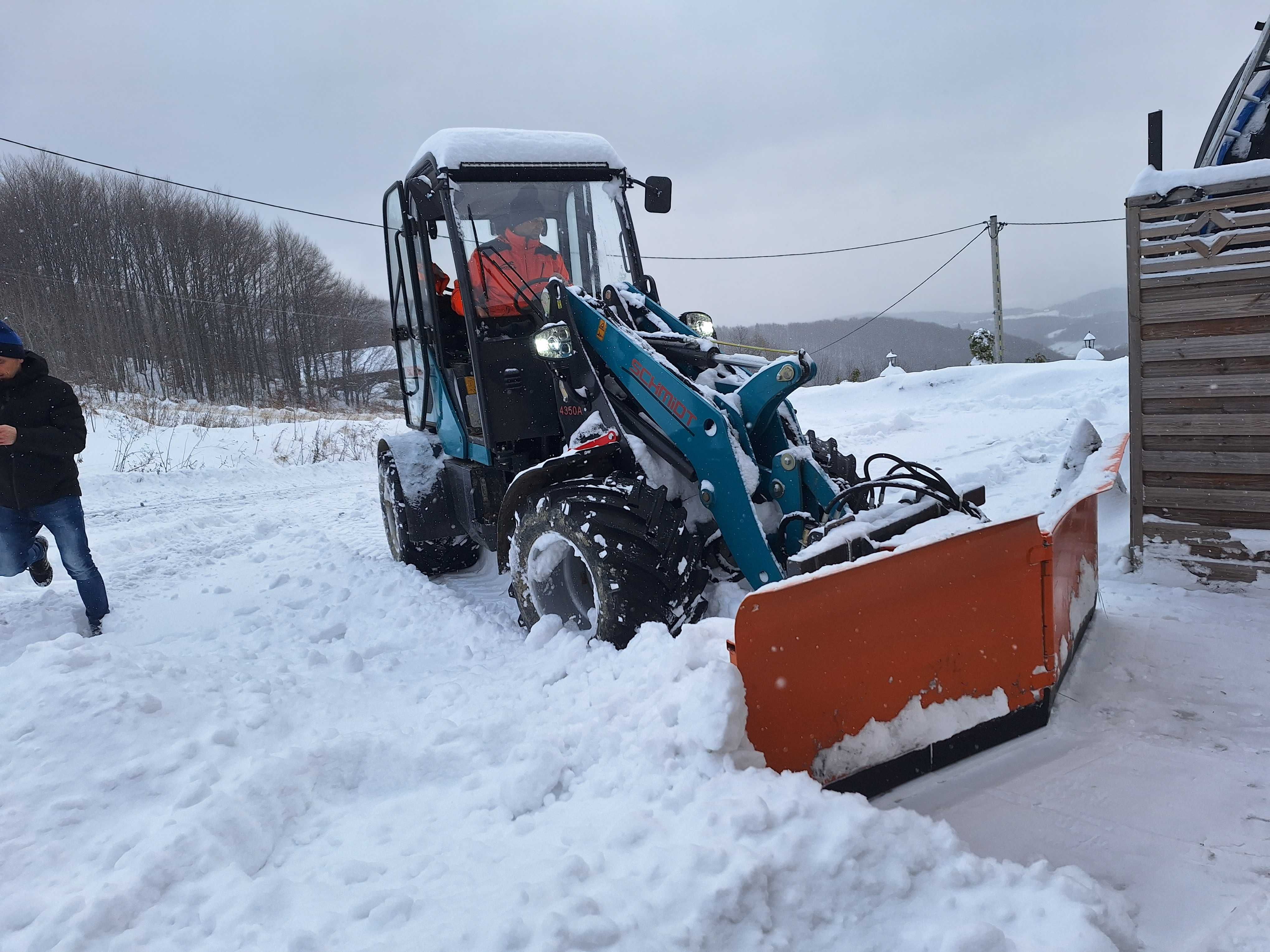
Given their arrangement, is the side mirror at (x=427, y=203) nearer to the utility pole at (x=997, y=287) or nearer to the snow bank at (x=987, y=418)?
the snow bank at (x=987, y=418)

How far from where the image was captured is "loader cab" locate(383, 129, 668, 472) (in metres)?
4.32

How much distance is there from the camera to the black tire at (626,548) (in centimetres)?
324

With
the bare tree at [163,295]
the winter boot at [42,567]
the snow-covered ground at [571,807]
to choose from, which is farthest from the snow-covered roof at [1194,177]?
the bare tree at [163,295]

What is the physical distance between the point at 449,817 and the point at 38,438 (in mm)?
3539

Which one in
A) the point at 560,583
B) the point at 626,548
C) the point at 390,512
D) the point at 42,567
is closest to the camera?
the point at 626,548

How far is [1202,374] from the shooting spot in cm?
416

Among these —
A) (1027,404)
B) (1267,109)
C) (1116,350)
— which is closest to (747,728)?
(1267,109)

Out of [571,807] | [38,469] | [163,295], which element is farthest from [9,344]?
[163,295]

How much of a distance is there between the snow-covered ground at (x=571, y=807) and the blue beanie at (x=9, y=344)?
1.71m

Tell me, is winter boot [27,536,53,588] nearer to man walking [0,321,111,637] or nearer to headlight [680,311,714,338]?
man walking [0,321,111,637]

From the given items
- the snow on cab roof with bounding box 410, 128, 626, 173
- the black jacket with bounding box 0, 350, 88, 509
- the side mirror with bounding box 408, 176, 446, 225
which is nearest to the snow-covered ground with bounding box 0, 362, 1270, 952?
the black jacket with bounding box 0, 350, 88, 509

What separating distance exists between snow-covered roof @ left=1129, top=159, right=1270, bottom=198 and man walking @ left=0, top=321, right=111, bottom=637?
241 inches

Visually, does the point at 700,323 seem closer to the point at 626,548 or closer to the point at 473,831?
the point at 626,548

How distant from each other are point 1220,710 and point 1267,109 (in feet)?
14.3
